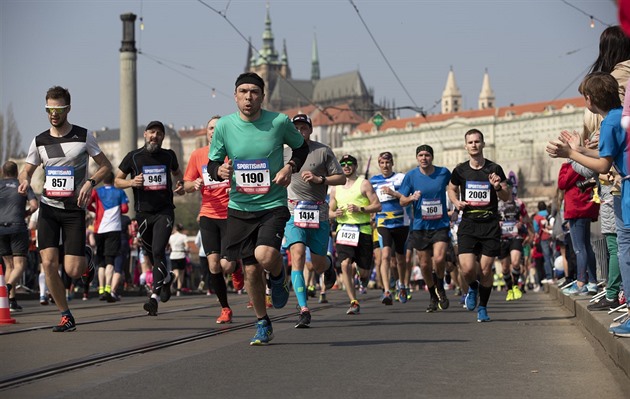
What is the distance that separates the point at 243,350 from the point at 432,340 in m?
1.69

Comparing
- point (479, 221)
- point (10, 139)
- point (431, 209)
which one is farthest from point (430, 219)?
point (10, 139)

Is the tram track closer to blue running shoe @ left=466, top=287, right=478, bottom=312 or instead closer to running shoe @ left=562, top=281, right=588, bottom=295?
blue running shoe @ left=466, top=287, right=478, bottom=312

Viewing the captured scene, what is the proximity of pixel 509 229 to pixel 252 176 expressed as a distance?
1126cm

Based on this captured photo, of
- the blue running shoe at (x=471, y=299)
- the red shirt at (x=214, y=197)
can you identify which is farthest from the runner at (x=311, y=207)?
the blue running shoe at (x=471, y=299)

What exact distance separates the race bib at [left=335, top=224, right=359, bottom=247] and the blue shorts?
2577mm

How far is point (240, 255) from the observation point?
8.67 metres

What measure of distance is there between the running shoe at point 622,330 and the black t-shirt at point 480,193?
14.7 feet

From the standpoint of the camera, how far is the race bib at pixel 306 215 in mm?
11922

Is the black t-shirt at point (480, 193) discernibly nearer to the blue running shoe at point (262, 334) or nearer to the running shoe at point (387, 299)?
the running shoe at point (387, 299)

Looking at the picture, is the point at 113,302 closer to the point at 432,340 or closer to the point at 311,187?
the point at 311,187

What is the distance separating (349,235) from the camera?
1488cm

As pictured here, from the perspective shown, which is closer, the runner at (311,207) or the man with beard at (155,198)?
the runner at (311,207)

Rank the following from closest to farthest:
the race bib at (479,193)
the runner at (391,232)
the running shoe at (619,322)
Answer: the running shoe at (619,322) → the race bib at (479,193) → the runner at (391,232)

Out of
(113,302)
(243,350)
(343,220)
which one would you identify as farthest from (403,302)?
(243,350)
